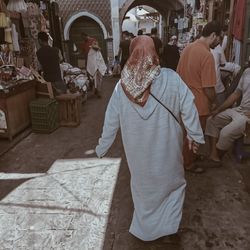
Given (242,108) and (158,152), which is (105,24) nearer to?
(242,108)

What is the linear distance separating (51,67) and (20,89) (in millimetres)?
1021

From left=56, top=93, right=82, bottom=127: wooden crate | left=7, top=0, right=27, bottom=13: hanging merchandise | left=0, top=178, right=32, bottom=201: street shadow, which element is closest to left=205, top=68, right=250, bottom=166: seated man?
left=0, top=178, right=32, bottom=201: street shadow

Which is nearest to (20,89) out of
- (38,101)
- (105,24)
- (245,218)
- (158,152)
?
(38,101)

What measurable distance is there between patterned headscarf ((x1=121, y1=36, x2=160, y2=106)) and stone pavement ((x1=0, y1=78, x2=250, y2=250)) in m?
1.39

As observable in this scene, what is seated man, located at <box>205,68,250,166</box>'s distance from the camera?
3787 millimetres

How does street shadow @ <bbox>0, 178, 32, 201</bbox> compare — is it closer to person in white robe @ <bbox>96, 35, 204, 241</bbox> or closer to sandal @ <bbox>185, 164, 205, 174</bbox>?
person in white robe @ <bbox>96, 35, 204, 241</bbox>

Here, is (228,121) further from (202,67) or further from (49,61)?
(49,61)

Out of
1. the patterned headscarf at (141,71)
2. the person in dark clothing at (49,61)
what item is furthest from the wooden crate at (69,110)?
the patterned headscarf at (141,71)

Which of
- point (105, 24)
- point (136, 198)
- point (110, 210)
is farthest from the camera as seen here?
point (105, 24)

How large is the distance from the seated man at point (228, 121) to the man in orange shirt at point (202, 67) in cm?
38

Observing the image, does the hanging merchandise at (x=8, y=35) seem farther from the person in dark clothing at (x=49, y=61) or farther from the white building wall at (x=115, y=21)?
the white building wall at (x=115, y=21)

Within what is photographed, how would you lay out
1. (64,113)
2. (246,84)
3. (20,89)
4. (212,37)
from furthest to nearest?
(64,113) → (20,89) → (246,84) → (212,37)

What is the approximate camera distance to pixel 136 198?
8.46ft

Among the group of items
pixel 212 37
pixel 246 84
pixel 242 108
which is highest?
pixel 212 37
